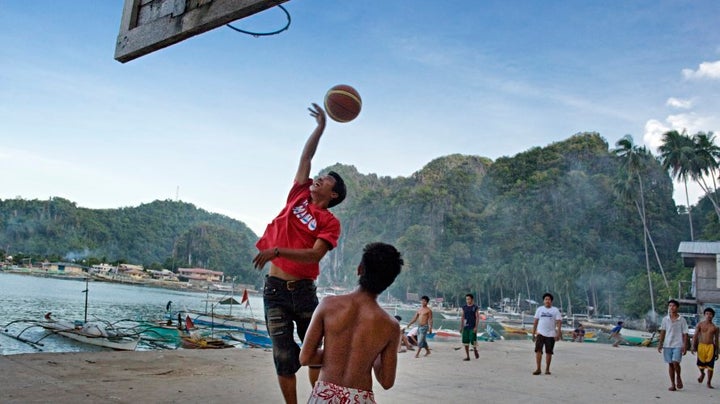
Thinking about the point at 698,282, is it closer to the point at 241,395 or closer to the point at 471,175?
the point at 241,395

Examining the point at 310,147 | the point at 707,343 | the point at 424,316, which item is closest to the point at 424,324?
the point at 424,316

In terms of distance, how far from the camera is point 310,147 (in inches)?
142

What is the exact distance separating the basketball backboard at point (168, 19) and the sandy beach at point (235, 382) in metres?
2.51

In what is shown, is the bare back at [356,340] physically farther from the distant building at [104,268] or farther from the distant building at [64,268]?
the distant building at [64,268]

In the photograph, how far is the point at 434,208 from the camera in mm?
108812

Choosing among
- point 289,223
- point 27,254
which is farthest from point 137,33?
point 27,254

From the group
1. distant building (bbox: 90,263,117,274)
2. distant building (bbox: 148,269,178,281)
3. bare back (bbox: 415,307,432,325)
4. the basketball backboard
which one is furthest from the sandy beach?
distant building (bbox: 148,269,178,281)

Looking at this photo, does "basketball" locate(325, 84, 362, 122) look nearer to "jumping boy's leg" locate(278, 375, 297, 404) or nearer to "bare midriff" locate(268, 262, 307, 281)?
"bare midriff" locate(268, 262, 307, 281)

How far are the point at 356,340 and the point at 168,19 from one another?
2.42 m

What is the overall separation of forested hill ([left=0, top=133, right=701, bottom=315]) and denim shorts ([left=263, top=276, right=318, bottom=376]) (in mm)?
56682

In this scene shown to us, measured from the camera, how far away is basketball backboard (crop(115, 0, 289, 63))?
124 inches

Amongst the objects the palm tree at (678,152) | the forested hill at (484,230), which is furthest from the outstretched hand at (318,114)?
the forested hill at (484,230)

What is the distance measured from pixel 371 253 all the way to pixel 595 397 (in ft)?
16.7

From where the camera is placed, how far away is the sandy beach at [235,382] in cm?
436
